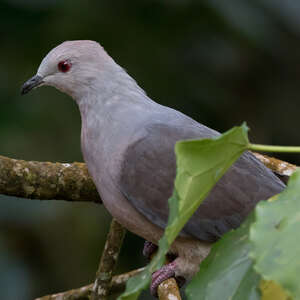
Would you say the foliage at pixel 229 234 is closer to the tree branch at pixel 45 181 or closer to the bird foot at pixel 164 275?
the bird foot at pixel 164 275

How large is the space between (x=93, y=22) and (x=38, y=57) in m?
0.44

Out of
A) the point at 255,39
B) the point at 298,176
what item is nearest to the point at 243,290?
the point at 298,176

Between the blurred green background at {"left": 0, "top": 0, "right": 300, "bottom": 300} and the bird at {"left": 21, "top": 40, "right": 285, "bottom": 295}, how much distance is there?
168cm

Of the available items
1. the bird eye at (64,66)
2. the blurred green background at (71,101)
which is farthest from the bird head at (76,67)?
the blurred green background at (71,101)

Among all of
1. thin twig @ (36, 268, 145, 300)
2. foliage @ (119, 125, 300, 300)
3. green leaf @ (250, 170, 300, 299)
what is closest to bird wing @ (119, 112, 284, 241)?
thin twig @ (36, 268, 145, 300)

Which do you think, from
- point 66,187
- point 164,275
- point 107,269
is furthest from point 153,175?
point 107,269

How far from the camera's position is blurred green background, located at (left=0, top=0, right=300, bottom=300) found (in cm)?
441

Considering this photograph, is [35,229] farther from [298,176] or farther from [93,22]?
[298,176]

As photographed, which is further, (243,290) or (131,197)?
(131,197)

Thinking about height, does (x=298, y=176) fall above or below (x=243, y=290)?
above

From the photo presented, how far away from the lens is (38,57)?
473 cm

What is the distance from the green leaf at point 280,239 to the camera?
1.15 metres

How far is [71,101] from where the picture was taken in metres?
4.75

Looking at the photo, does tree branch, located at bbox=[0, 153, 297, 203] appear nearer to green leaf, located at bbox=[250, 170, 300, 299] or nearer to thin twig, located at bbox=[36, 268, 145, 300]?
thin twig, located at bbox=[36, 268, 145, 300]
